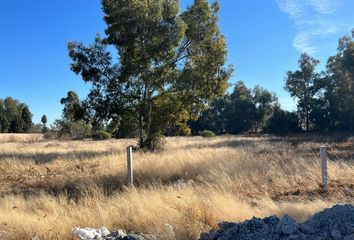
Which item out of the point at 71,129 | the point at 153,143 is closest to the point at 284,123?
the point at 71,129

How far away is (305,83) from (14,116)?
68234 millimetres

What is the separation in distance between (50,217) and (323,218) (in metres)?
4.57

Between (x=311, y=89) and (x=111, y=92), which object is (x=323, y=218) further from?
(x=311, y=89)

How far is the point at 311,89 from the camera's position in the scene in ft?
235

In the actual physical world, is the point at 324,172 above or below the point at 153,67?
below

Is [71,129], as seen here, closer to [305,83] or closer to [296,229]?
[305,83]

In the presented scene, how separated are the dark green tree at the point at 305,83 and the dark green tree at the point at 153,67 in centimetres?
5070

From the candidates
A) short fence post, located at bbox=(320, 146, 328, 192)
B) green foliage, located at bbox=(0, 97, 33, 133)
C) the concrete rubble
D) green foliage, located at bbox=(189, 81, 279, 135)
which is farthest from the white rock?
green foliage, located at bbox=(0, 97, 33, 133)

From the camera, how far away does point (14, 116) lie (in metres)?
102

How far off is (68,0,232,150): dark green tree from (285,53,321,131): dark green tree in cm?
5070

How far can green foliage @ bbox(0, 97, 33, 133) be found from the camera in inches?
3979

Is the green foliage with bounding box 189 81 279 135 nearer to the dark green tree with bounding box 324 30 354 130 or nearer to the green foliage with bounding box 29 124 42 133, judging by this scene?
the dark green tree with bounding box 324 30 354 130

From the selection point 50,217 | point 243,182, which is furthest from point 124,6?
point 50,217

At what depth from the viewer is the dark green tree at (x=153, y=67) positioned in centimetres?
2269
